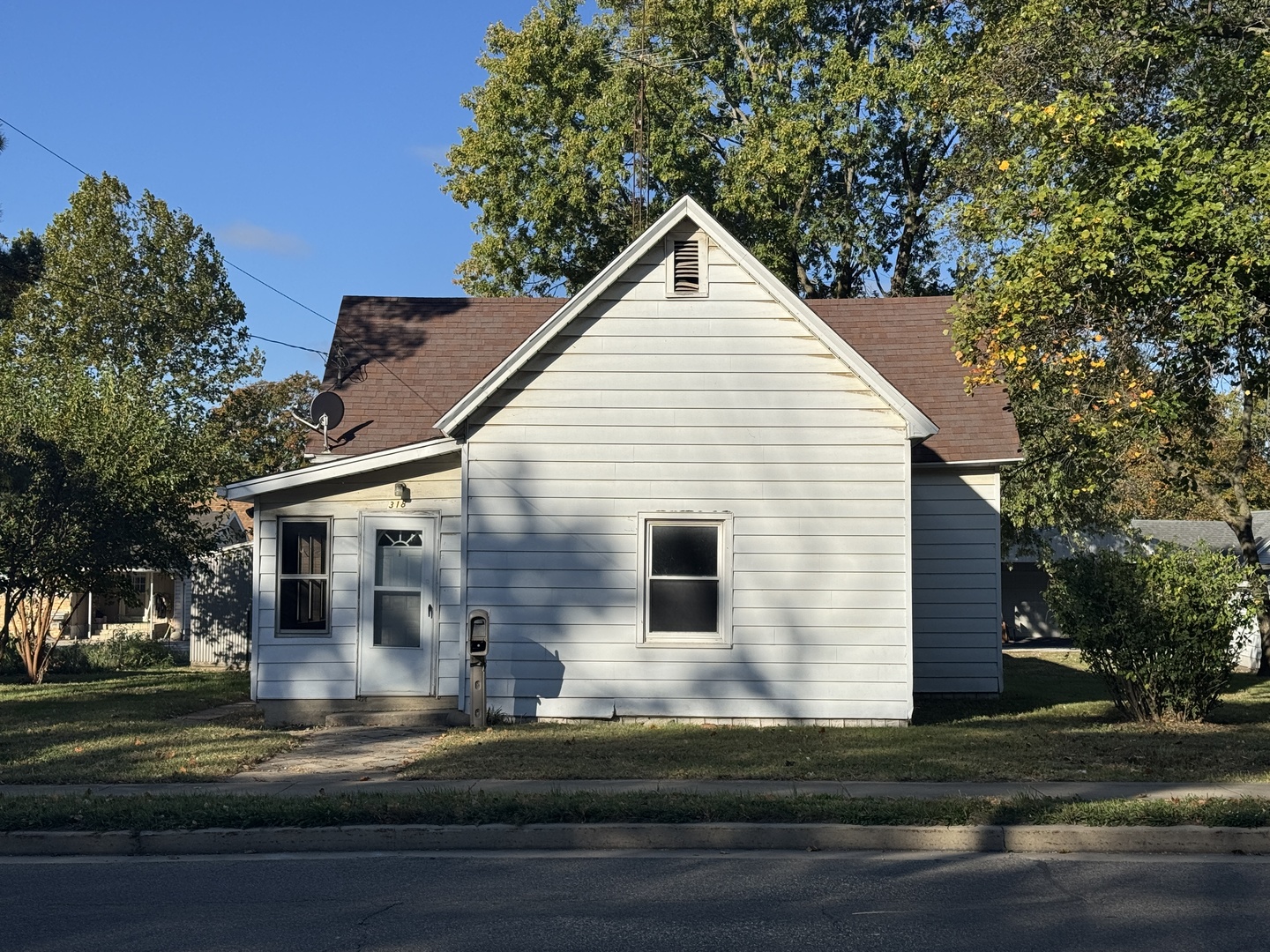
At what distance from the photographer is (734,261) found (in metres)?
15.1

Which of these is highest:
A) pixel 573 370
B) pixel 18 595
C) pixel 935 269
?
pixel 935 269

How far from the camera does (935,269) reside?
33344mm

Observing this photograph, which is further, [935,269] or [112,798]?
[935,269]

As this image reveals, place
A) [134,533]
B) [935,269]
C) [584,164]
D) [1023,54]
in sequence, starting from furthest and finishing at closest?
[935,269], [584,164], [134,533], [1023,54]

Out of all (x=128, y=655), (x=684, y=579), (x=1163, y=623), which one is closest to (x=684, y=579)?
(x=684, y=579)

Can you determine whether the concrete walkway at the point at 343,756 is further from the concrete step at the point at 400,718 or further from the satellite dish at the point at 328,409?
the satellite dish at the point at 328,409

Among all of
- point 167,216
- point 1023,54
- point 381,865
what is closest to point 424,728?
point 381,865

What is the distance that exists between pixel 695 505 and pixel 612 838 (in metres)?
6.47

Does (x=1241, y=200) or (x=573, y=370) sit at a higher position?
(x=1241, y=200)

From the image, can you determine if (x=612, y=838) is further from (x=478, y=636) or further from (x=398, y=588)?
(x=398, y=588)

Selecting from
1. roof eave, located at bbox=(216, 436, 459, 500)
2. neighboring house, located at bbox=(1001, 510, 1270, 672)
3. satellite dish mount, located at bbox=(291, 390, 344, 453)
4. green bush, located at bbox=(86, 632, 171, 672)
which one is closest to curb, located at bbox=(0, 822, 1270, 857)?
roof eave, located at bbox=(216, 436, 459, 500)

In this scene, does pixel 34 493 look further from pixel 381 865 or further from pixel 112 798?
pixel 381 865

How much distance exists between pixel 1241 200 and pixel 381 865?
1128 cm

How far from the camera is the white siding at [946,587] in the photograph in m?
17.3
